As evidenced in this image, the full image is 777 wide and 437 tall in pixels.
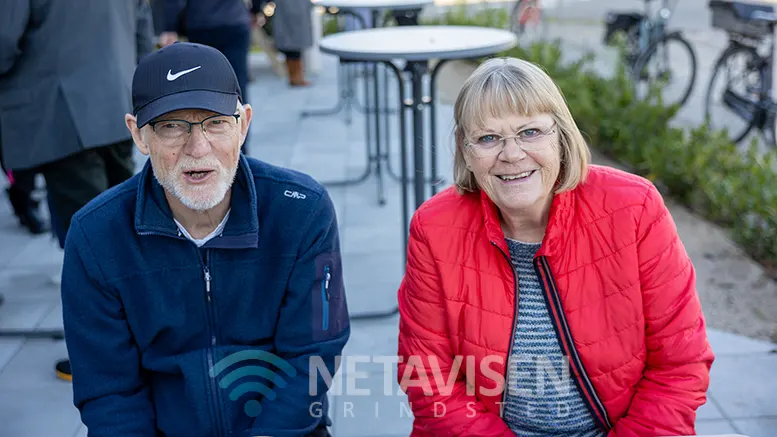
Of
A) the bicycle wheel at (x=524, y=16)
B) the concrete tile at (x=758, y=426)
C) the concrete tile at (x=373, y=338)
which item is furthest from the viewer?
the bicycle wheel at (x=524, y=16)

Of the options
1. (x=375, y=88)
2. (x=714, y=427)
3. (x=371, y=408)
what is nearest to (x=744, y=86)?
(x=375, y=88)

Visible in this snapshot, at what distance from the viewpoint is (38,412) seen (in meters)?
3.36

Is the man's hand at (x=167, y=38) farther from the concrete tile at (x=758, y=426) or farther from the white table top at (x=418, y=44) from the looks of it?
the concrete tile at (x=758, y=426)

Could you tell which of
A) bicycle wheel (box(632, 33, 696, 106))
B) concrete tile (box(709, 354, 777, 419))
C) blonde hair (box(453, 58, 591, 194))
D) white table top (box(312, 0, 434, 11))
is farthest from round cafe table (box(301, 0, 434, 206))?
bicycle wheel (box(632, 33, 696, 106))

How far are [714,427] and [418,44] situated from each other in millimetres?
1737

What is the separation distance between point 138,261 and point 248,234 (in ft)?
0.85

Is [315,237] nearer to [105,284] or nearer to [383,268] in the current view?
[105,284]

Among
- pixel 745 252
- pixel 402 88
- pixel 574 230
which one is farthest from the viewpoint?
pixel 745 252

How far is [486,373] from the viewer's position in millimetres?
2119

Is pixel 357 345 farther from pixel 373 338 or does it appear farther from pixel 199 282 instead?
pixel 199 282

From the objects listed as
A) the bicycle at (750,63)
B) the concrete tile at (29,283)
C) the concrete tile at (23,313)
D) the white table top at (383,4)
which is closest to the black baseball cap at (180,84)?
the concrete tile at (23,313)

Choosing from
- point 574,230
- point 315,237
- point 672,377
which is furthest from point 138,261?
point 672,377

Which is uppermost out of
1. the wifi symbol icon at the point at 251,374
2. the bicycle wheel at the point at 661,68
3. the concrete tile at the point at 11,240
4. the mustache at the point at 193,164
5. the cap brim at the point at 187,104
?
the cap brim at the point at 187,104

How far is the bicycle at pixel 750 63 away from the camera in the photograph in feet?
20.3
